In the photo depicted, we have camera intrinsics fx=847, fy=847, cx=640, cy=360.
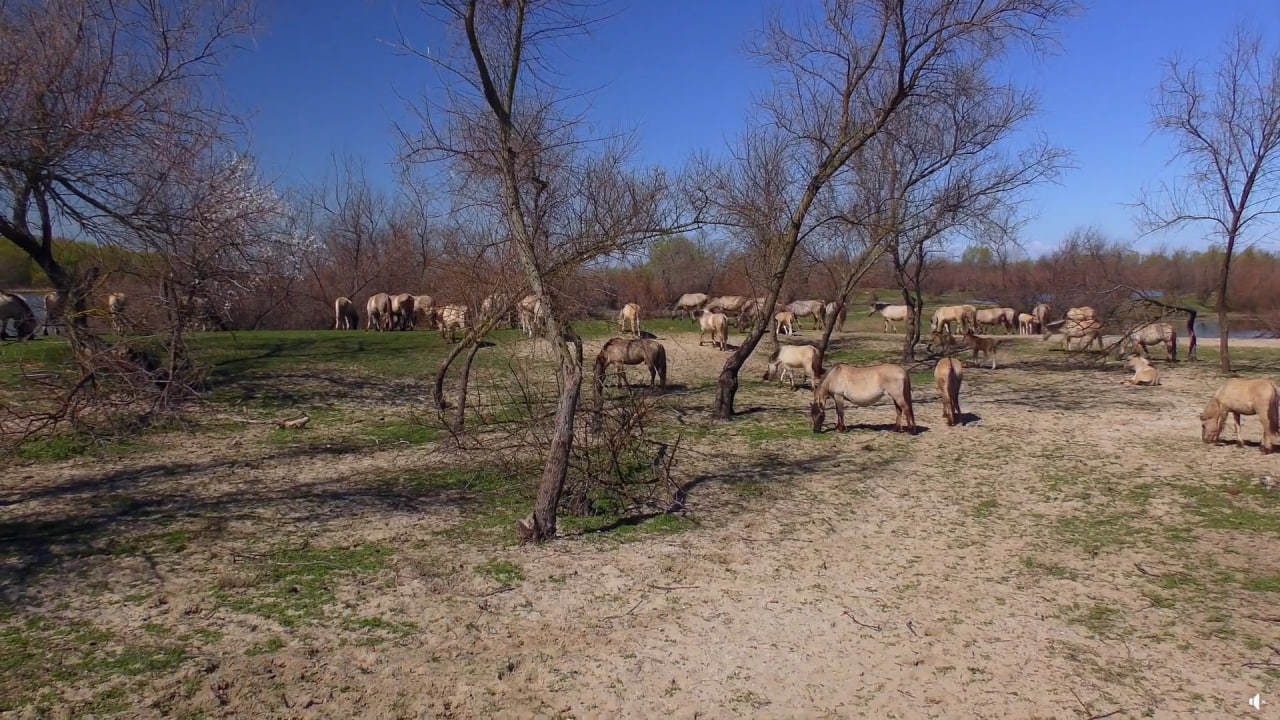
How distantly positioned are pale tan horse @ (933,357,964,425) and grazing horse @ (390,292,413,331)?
17.4m

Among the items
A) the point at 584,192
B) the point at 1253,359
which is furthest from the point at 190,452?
the point at 1253,359

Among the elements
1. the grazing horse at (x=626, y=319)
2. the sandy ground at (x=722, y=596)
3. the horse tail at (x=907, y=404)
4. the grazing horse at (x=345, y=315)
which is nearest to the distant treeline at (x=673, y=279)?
the grazing horse at (x=626, y=319)

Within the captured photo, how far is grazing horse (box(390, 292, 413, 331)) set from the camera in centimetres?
2541

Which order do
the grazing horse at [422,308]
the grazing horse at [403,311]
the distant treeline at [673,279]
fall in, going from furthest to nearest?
the grazing horse at [403,311]
the grazing horse at [422,308]
the distant treeline at [673,279]

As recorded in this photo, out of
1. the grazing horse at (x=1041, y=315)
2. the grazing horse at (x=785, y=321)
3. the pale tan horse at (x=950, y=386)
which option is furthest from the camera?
the grazing horse at (x=1041, y=315)

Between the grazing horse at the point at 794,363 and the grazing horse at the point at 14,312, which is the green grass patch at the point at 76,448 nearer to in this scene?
the grazing horse at the point at 14,312

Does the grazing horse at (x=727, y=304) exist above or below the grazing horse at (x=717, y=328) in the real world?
above

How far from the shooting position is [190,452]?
33.5 feet

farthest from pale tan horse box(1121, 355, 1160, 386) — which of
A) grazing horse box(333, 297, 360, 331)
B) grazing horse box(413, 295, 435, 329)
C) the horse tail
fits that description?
grazing horse box(333, 297, 360, 331)

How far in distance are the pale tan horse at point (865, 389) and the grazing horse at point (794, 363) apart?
2.65 metres

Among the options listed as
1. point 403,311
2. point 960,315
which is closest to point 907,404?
point 960,315

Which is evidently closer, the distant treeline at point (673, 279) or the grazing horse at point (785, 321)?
the distant treeline at point (673, 279)

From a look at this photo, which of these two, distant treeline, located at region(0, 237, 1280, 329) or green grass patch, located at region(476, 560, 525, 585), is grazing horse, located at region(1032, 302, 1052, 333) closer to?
distant treeline, located at region(0, 237, 1280, 329)

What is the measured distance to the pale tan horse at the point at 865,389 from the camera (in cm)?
1172
